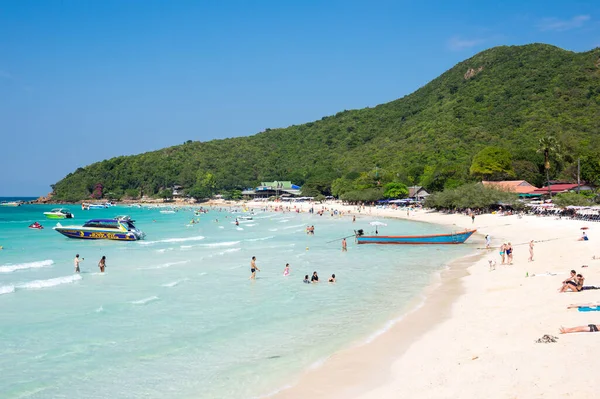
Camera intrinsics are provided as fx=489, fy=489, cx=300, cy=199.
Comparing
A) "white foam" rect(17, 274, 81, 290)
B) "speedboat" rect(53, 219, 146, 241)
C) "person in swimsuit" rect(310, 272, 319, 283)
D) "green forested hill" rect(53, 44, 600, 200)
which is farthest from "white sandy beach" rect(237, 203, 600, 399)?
"green forested hill" rect(53, 44, 600, 200)

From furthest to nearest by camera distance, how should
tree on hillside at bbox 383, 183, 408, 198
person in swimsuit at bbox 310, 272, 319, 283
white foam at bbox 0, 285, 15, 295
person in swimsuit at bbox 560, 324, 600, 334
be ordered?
tree on hillside at bbox 383, 183, 408, 198, person in swimsuit at bbox 310, 272, 319, 283, white foam at bbox 0, 285, 15, 295, person in swimsuit at bbox 560, 324, 600, 334

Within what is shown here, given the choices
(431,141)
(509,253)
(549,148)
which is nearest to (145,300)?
(509,253)

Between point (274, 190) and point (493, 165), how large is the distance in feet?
240

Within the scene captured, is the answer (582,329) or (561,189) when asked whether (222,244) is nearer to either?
(582,329)

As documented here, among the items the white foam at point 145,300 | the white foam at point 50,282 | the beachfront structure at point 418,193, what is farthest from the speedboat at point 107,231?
the beachfront structure at point 418,193

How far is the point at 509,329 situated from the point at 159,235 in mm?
41144

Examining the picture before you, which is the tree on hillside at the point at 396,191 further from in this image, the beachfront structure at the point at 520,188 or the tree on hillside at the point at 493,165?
the beachfront structure at the point at 520,188

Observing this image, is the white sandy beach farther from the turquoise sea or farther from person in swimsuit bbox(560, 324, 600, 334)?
the turquoise sea

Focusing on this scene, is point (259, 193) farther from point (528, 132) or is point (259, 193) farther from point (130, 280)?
point (130, 280)

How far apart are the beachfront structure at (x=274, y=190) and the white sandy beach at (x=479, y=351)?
117416mm

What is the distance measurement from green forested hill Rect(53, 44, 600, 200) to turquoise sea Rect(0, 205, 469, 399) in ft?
186

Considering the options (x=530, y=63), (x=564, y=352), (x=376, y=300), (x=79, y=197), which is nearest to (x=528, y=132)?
(x=530, y=63)

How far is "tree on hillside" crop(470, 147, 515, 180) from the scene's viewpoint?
7800 cm

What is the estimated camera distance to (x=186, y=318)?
15.9 meters
